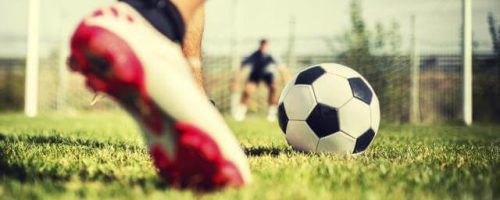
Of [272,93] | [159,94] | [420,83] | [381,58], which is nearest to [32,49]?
[272,93]

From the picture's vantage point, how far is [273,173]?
2049mm

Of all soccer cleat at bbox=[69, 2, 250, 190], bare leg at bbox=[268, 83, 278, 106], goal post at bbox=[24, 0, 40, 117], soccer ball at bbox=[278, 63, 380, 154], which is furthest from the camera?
bare leg at bbox=[268, 83, 278, 106]

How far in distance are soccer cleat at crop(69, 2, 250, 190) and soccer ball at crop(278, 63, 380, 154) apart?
1.40 metres

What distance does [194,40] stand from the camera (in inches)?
92.0

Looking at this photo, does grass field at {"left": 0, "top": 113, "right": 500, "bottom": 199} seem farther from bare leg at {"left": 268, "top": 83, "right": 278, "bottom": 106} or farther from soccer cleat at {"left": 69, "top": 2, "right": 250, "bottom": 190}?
bare leg at {"left": 268, "top": 83, "right": 278, "bottom": 106}

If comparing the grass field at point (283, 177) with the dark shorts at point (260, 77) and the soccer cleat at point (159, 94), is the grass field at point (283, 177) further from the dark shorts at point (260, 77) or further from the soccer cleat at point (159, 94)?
the dark shorts at point (260, 77)

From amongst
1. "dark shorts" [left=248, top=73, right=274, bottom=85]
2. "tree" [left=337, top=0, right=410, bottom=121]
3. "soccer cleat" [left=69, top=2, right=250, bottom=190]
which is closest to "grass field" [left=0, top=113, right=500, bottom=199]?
"soccer cleat" [left=69, top=2, right=250, bottom=190]

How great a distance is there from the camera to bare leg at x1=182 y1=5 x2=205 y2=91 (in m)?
2.26

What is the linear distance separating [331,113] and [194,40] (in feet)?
3.49

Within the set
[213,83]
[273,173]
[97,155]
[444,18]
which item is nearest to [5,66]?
[213,83]

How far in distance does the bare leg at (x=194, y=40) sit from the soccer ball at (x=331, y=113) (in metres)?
0.88

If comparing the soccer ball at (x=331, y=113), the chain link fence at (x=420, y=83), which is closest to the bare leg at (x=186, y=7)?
the soccer ball at (x=331, y=113)

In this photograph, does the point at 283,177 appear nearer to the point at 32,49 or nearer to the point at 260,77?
the point at 260,77

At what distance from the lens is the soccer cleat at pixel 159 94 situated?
1537mm
